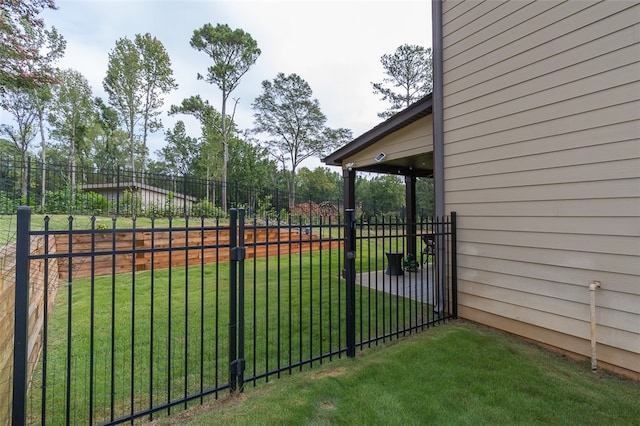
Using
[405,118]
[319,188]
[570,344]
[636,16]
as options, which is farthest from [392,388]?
[319,188]

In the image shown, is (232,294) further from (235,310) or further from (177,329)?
(177,329)

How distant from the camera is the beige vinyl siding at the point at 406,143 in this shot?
474 cm

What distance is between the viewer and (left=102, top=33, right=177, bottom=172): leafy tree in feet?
47.0

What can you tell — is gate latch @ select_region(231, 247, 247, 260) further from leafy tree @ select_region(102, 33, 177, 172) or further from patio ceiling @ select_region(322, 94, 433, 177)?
leafy tree @ select_region(102, 33, 177, 172)

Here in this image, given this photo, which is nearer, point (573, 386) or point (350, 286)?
point (573, 386)

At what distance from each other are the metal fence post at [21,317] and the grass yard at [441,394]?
0.75 meters

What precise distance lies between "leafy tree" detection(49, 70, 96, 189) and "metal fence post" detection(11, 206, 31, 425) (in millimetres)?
17570

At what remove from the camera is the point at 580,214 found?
281 cm

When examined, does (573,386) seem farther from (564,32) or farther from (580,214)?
(564,32)

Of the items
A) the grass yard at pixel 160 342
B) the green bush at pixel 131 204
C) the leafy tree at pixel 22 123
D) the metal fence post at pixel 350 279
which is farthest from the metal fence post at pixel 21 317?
the leafy tree at pixel 22 123

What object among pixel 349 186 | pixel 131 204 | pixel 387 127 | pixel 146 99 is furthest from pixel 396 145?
pixel 146 99

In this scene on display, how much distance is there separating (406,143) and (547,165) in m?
2.30

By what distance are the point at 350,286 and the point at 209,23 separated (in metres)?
17.9

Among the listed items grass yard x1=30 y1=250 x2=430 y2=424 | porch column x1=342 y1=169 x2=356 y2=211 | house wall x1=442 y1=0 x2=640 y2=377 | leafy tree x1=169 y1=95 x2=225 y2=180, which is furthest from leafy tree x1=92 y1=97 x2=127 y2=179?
house wall x1=442 y1=0 x2=640 y2=377
